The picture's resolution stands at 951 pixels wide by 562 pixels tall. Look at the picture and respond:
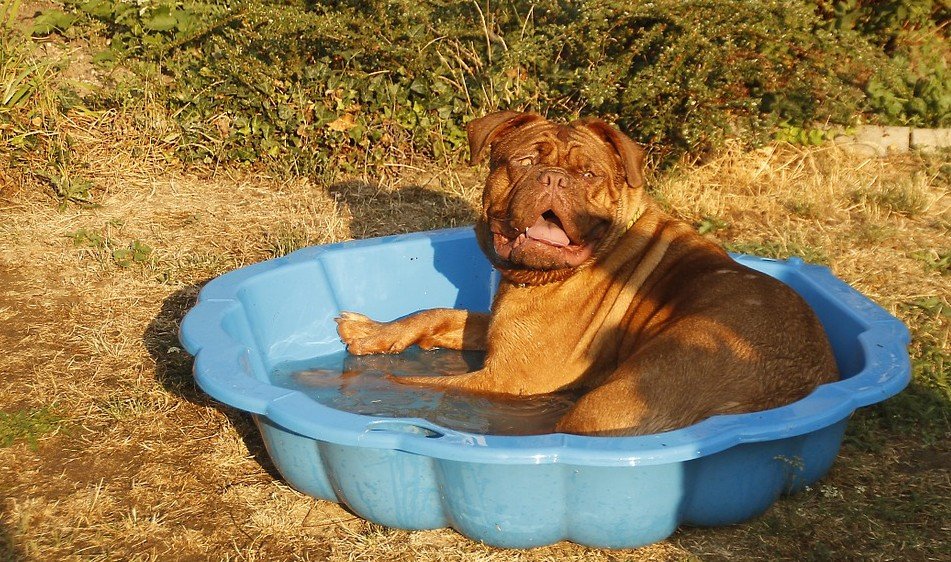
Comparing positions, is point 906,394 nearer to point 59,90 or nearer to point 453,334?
point 453,334

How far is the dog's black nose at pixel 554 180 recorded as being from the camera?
15.9 ft

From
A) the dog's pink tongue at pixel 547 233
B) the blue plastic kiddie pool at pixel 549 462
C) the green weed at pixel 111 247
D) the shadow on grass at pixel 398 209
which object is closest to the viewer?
the blue plastic kiddie pool at pixel 549 462

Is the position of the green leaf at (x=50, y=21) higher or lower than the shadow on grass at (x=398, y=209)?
higher

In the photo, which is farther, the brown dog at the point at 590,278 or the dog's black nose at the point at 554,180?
the dog's black nose at the point at 554,180

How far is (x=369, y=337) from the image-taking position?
623 cm

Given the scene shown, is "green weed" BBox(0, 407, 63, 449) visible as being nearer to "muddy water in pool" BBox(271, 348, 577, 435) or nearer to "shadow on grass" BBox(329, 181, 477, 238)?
"muddy water in pool" BBox(271, 348, 577, 435)

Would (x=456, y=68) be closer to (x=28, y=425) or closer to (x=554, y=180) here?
(x=554, y=180)

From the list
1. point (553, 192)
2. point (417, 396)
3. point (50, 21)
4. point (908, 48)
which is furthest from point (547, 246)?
point (908, 48)

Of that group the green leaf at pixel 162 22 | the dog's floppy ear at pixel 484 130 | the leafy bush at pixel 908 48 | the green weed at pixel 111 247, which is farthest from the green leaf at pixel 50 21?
the leafy bush at pixel 908 48

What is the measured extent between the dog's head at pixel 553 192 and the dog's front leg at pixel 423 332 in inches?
40.2

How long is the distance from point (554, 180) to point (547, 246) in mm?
327

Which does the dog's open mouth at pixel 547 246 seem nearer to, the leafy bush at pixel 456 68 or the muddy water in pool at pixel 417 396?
the muddy water in pool at pixel 417 396

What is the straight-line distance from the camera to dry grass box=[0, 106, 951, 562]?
4.20 metres

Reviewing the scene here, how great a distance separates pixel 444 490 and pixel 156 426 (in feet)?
6.39
